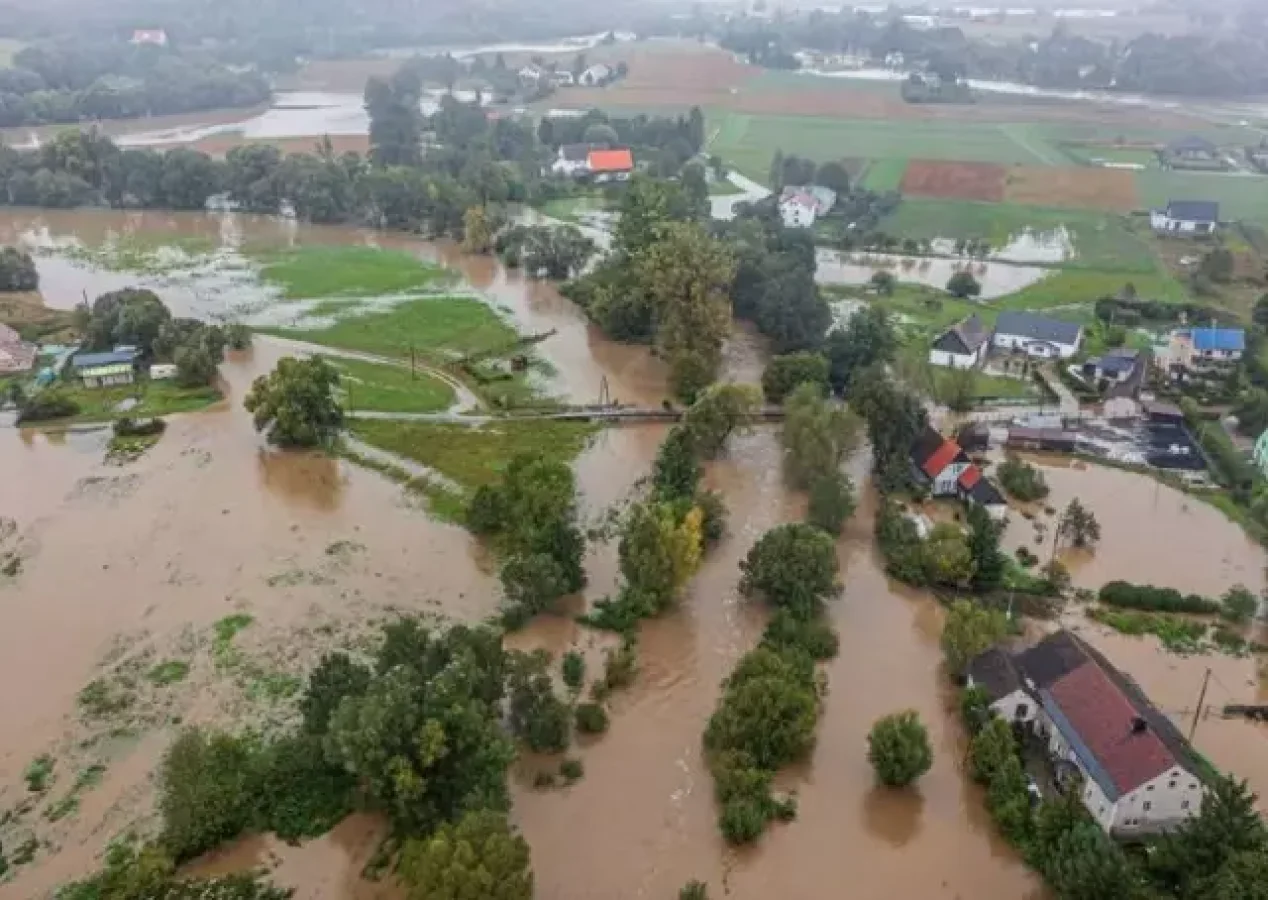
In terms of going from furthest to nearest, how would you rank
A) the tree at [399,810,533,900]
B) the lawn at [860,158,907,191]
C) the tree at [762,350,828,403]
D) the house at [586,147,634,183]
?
the house at [586,147,634,183] < the lawn at [860,158,907,191] < the tree at [762,350,828,403] < the tree at [399,810,533,900]

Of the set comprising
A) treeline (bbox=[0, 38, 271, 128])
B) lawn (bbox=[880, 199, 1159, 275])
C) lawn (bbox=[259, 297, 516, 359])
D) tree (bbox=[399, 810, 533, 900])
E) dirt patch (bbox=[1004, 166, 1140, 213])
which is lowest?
lawn (bbox=[259, 297, 516, 359])

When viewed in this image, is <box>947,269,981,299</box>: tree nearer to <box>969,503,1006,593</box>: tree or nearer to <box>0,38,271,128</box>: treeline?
<box>969,503,1006,593</box>: tree

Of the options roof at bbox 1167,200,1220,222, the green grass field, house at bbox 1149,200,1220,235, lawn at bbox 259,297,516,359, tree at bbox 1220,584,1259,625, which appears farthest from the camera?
the green grass field

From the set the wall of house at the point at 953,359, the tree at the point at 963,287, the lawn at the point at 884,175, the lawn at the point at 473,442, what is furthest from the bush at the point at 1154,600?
the lawn at the point at 884,175

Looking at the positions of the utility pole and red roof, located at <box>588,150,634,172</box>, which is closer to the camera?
the utility pole

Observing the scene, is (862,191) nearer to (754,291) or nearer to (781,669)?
(754,291)

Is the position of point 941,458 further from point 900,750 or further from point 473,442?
point 473,442

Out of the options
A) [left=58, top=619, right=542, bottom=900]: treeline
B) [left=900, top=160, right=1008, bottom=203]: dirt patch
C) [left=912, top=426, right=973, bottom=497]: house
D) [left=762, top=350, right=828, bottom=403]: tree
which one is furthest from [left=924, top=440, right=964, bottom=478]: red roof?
[left=900, top=160, right=1008, bottom=203]: dirt patch

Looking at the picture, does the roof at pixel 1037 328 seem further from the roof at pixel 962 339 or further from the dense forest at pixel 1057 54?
the dense forest at pixel 1057 54

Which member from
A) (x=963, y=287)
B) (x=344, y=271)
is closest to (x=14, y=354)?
(x=344, y=271)
